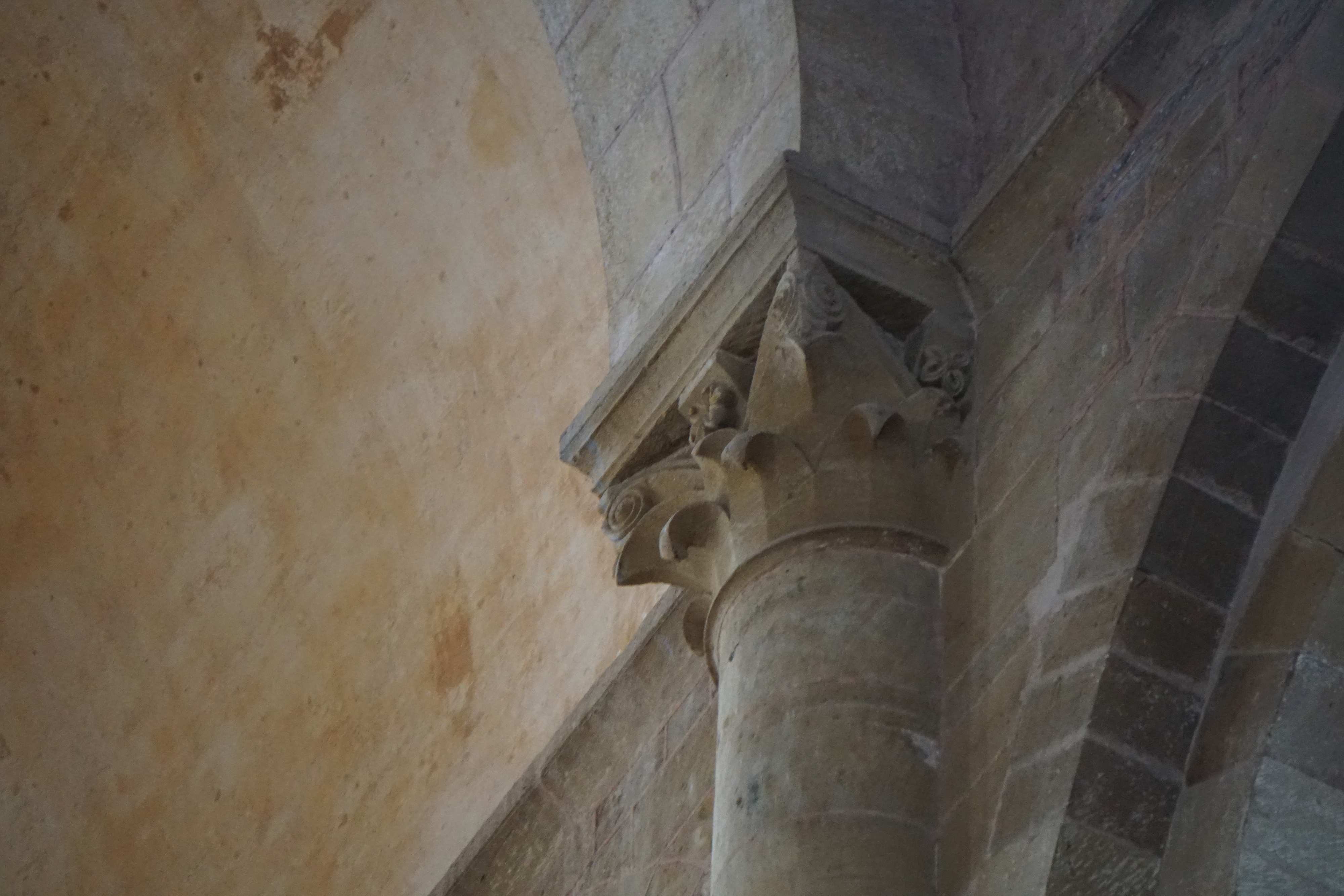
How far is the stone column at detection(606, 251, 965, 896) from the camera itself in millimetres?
3400

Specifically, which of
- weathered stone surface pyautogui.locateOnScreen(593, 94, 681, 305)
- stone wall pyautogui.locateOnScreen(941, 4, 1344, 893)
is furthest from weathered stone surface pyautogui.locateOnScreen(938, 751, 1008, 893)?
weathered stone surface pyautogui.locateOnScreen(593, 94, 681, 305)

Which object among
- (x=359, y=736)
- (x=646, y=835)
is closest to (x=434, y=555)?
(x=359, y=736)

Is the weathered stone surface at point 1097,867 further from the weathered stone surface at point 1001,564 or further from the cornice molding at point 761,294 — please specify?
the cornice molding at point 761,294

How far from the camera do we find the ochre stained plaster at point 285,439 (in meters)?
6.66

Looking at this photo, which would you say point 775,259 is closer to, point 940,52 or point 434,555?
point 940,52

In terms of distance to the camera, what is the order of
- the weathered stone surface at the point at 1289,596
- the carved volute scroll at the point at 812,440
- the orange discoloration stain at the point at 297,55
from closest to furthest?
the weathered stone surface at the point at 1289,596, the carved volute scroll at the point at 812,440, the orange discoloration stain at the point at 297,55

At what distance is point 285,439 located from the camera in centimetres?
737

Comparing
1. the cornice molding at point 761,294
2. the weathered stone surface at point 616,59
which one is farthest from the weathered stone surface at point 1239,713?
the weathered stone surface at point 616,59

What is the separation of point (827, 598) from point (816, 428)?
35 cm

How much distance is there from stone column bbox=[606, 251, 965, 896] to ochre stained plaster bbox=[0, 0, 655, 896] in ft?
7.34

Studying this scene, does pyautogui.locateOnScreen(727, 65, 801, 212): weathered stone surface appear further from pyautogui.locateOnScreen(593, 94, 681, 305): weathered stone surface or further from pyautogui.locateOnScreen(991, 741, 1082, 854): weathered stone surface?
pyautogui.locateOnScreen(991, 741, 1082, 854): weathered stone surface

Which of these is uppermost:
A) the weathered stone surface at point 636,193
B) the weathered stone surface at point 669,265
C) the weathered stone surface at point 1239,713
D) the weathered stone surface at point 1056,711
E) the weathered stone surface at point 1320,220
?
the weathered stone surface at point 636,193

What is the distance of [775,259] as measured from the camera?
13.4 ft

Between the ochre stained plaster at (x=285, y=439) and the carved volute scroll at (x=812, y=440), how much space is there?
7.30ft
